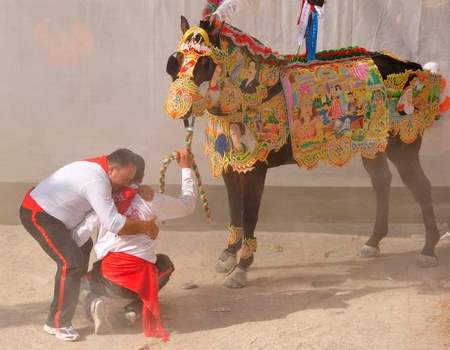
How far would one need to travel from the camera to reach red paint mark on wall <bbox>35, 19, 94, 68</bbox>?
5988 millimetres

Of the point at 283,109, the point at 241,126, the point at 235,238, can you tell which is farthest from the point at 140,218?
the point at 283,109

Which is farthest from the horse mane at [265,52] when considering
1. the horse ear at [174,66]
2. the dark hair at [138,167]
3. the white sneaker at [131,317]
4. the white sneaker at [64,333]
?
the white sneaker at [64,333]

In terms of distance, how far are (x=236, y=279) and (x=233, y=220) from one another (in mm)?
385

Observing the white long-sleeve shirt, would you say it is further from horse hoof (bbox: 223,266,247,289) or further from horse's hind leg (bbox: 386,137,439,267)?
horse's hind leg (bbox: 386,137,439,267)

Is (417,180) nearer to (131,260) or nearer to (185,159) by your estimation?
(185,159)

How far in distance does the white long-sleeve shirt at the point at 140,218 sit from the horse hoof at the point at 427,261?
6.34 feet

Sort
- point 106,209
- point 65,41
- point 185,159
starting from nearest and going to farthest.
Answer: point 106,209
point 185,159
point 65,41

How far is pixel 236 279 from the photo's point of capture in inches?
183

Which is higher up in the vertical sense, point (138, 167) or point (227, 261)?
point (138, 167)

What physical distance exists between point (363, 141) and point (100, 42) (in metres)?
2.43


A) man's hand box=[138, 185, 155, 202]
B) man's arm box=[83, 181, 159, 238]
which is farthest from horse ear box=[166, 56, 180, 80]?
man's arm box=[83, 181, 159, 238]

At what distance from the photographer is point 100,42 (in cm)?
602

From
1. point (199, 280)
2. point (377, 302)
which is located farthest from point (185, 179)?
point (377, 302)

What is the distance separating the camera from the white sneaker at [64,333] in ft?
12.4
